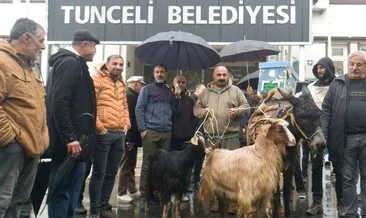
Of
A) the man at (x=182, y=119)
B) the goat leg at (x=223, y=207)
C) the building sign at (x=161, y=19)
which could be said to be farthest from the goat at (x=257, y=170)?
the building sign at (x=161, y=19)

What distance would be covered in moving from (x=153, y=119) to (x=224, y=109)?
112cm

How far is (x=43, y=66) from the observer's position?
16.5 metres

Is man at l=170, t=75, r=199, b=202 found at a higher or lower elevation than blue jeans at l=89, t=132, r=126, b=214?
higher

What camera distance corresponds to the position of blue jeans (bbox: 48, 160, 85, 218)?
5027mm

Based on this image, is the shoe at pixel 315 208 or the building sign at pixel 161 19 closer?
the shoe at pixel 315 208

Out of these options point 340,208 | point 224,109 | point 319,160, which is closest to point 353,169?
point 319,160

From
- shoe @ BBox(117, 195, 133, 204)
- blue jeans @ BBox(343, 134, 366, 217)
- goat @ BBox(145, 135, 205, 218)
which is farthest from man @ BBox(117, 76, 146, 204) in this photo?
Answer: blue jeans @ BBox(343, 134, 366, 217)

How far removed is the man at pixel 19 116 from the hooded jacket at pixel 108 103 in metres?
1.89

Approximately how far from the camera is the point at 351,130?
601 centimetres

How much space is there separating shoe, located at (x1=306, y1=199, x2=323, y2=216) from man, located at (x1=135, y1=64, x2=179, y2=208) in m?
2.35

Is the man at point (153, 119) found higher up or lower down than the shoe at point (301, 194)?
higher up

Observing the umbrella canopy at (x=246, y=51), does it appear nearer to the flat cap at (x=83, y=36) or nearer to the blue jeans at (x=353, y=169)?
the blue jeans at (x=353, y=169)

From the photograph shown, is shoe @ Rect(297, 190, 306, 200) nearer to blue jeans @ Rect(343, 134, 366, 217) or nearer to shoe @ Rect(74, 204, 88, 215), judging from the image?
blue jeans @ Rect(343, 134, 366, 217)

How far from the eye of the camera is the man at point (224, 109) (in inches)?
274
